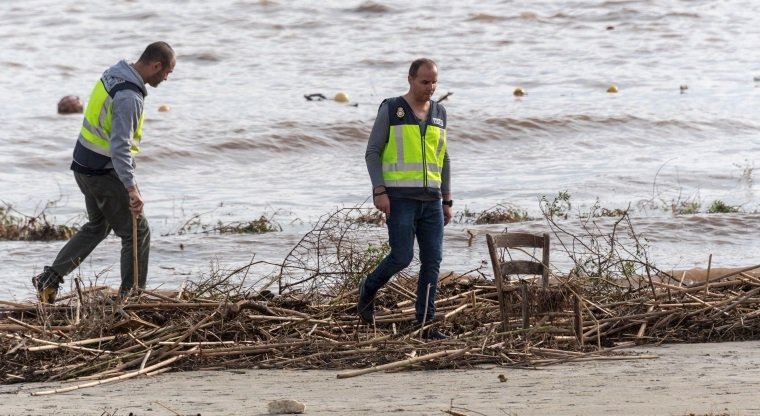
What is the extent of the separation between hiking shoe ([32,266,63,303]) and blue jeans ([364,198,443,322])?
88.7 inches

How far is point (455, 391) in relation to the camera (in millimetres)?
6094

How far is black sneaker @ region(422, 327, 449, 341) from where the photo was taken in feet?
24.0

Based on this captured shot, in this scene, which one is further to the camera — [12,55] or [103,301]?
[12,55]

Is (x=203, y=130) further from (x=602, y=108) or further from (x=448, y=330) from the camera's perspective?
(x=448, y=330)

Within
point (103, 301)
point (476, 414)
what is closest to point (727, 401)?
point (476, 414)

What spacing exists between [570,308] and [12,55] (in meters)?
25.7

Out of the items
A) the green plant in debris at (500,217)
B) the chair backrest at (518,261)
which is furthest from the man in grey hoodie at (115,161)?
the green plant in debris at (500,217)

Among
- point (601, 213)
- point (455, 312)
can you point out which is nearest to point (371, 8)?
point (601, 213)

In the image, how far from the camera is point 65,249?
8430mm

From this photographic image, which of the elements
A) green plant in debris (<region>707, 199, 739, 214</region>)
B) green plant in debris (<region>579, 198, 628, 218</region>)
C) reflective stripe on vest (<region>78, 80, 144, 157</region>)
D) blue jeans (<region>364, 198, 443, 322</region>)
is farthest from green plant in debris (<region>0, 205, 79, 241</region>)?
green plant in debris (<region>707, 199, 739, 214</region>)

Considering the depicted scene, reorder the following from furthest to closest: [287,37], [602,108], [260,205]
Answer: [287,37]
[602,108]
[260,205]

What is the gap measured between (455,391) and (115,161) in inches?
117

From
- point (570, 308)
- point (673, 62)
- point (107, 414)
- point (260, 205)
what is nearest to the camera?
point (107, 414)

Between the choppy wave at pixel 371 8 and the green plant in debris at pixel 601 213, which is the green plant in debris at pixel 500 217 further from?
the choppy wave at pixel 371 8
